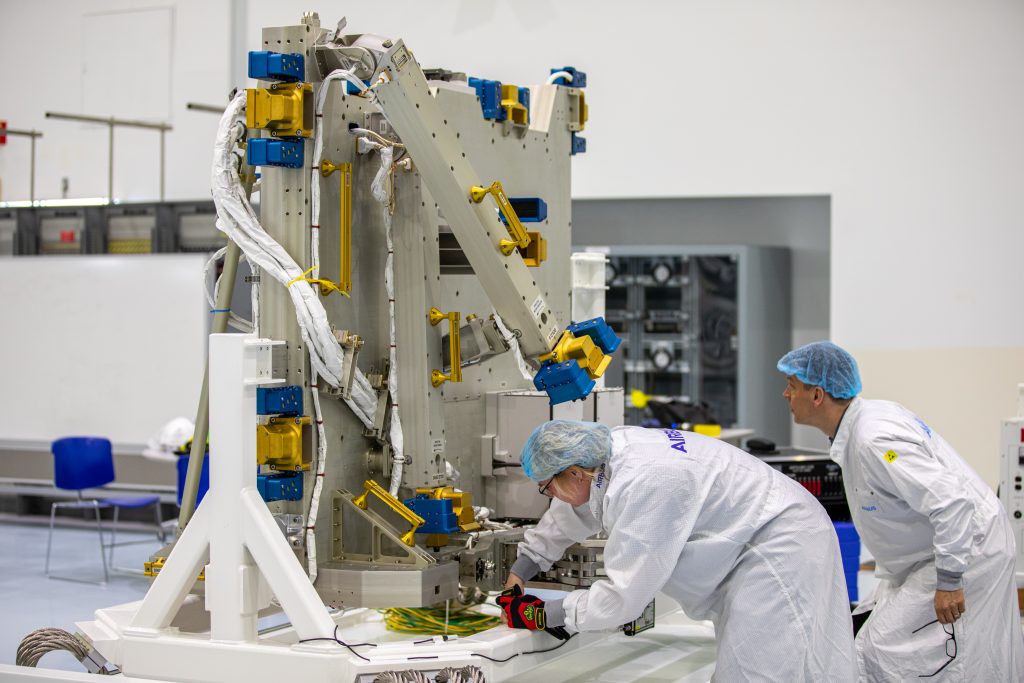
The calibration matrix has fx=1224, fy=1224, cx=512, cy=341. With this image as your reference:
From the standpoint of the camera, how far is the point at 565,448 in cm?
337

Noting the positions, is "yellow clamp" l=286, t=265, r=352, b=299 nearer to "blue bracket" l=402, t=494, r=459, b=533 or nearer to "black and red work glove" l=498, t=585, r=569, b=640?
"blue bracket" l=402, t=494, r=459, b=533

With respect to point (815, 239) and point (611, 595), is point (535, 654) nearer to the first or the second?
point (611, 595)

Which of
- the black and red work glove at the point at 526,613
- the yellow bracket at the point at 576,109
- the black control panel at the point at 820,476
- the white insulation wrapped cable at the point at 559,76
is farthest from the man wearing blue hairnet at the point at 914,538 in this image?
the black control panel at the point at 820,476

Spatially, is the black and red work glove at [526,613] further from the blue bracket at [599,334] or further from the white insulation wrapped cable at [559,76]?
the white insulation wrapped cable at [559,76]

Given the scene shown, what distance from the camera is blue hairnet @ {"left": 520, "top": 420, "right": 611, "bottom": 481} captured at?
3365 millimetres

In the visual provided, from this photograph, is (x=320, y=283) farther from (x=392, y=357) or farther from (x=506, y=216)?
(x=506, y=216)

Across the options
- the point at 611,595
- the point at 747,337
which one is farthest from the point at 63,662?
the point at 747,337

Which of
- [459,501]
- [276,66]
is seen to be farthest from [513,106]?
[459,501]

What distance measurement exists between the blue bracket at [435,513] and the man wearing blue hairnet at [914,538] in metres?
1.22

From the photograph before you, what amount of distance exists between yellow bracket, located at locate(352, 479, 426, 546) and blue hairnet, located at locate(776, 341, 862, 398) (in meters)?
1.29

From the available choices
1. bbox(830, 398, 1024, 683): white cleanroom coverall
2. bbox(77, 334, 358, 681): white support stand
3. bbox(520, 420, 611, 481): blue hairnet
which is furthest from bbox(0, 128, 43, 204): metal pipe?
bbox(830, 398, 1024, 683): white cleanroom coverall

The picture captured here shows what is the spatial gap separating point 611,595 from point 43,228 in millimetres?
7598

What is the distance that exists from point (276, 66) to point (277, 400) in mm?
967

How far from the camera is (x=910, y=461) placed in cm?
378
